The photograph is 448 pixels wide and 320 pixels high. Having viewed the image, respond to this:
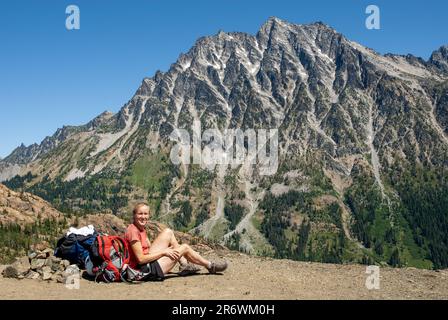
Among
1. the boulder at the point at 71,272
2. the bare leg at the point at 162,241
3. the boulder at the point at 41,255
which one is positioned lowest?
the boulder at the point at 71,272

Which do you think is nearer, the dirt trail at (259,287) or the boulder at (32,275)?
the dirt trail at (259,287)

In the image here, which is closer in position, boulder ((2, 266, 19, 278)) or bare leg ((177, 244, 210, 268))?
bare leg ((177, 244, 210, 268))

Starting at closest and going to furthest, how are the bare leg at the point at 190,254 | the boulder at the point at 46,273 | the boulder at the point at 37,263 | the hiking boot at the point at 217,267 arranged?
the bare leg at the point at 190,254
the boulder at the point at 46,273
the hiking boot at the point at 217,267
the boulder at the point at 37,263

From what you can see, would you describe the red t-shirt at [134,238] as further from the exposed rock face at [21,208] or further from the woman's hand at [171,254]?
the exposed rock face at [21,208]

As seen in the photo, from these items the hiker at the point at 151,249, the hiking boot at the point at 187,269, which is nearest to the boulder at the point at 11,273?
the hiker at the point at 151,249

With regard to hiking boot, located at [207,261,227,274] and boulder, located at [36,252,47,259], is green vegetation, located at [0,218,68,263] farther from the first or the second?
hiking boot, located at [207,261,227,274]

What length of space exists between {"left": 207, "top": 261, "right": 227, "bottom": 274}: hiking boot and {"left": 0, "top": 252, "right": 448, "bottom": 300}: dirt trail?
324 mm

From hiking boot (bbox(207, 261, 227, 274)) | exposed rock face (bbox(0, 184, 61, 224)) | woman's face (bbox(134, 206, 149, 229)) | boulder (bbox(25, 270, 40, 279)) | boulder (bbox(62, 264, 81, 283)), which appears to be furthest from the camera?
exposed rock face (bbox(0, 184, 61, 224))

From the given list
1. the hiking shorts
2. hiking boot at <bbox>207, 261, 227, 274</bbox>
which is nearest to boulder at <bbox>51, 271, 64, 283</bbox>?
the hiking shorts

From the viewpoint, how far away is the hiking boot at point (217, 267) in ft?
71.6

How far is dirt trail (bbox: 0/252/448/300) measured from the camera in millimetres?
17688

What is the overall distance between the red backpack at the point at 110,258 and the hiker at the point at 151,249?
562mm

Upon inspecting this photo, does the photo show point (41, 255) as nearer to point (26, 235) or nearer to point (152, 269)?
point (152, 269)

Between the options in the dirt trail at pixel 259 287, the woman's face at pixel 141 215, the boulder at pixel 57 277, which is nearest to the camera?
the dirt trail at pixel 259 287
